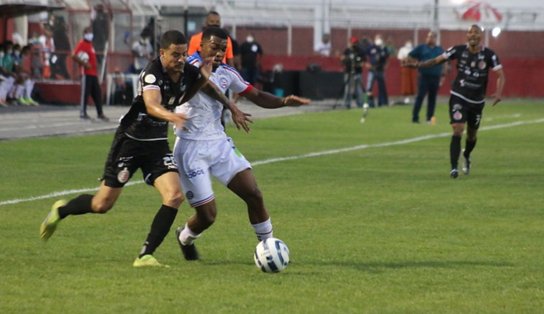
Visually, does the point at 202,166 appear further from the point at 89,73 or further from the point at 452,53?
the point at 89,73

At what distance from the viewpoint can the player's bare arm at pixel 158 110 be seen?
9.68 meters

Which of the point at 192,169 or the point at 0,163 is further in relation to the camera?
the point at 0,163

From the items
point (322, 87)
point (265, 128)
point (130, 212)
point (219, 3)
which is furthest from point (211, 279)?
point (219, 3)

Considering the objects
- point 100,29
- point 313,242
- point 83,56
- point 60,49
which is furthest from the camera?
point 60,49

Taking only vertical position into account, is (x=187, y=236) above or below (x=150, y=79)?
below

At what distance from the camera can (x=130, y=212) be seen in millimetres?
14414

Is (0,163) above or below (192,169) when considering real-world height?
below

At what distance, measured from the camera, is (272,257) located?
10.3 metres

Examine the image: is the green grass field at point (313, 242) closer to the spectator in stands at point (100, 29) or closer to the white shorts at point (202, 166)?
the white shorts at point (202, 166)

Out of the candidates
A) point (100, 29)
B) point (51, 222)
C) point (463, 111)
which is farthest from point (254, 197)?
point (100, 29)

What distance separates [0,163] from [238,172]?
9.83 metres

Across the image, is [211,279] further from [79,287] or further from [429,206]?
[429,206]

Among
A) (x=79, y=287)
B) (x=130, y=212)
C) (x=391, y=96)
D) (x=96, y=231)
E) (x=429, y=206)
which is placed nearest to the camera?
(x=79, y=287)

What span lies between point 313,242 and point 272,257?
6.46 feet
